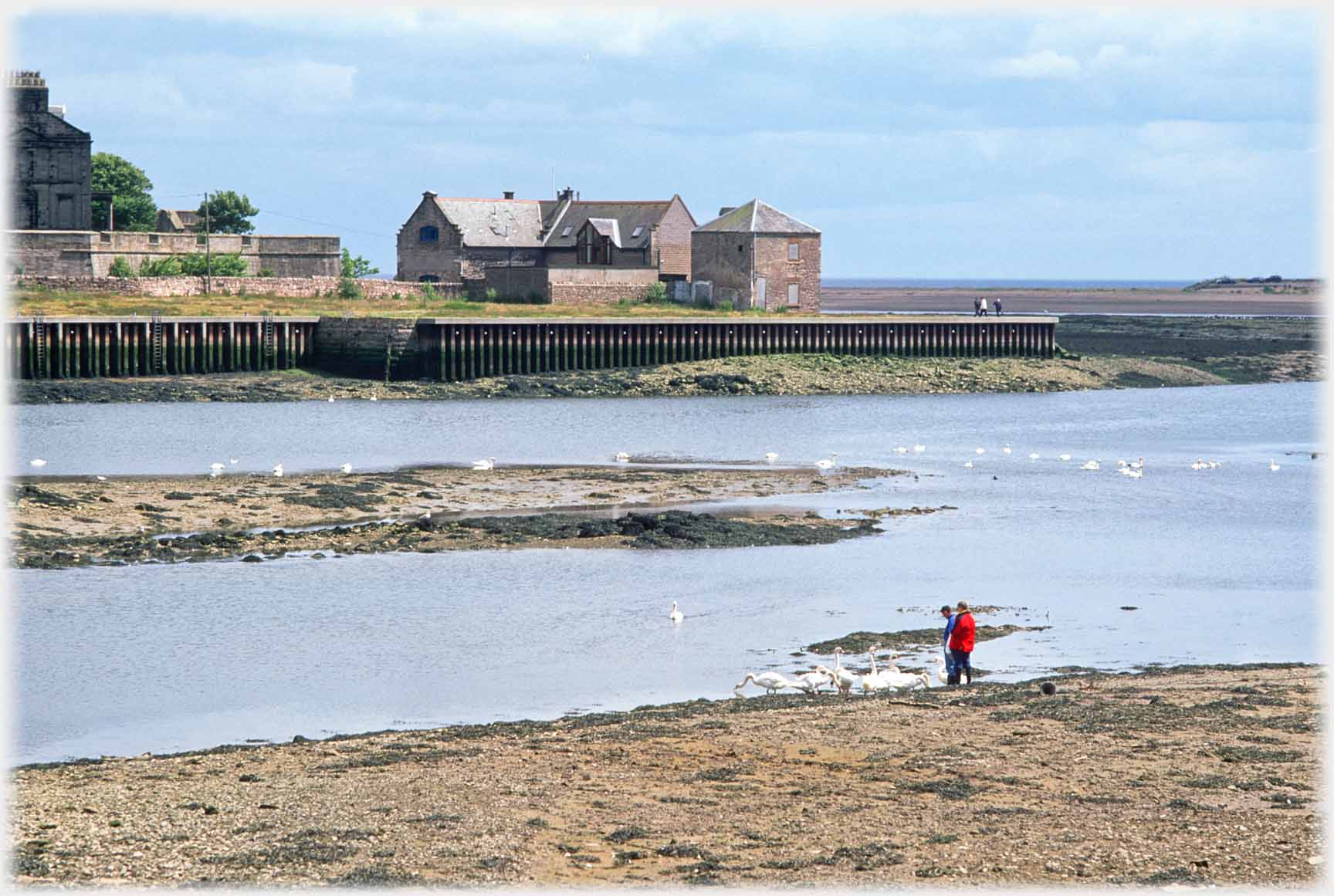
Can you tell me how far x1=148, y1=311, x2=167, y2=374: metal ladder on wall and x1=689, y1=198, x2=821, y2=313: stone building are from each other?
27.8 m

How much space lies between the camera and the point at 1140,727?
52.0 ft

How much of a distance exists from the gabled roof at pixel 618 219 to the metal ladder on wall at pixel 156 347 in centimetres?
2917

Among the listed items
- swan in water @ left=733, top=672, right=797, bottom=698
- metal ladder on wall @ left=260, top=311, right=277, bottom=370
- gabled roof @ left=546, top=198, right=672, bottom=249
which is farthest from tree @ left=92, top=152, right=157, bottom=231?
swan in water @ left=733, top=672, right=797, bottom=698

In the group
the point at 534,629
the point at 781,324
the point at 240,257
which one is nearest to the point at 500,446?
the point at 534,629

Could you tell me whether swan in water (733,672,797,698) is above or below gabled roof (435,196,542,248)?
below

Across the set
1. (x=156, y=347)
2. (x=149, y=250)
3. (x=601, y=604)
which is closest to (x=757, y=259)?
(x=149, y=250)

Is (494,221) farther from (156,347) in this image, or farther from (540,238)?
(156,347)

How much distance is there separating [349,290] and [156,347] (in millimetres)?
17201

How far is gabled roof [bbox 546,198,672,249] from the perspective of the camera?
83.7 m

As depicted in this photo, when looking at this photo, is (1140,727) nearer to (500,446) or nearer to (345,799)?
(345,799)

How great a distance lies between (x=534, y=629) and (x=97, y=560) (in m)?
7.76

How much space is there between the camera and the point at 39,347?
55938mm

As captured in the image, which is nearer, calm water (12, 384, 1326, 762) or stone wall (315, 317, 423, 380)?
calm water (12, 384, 1326, 762)

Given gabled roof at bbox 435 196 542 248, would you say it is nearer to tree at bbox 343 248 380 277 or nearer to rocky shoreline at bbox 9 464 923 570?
tree at bbox 343 248 380 277
